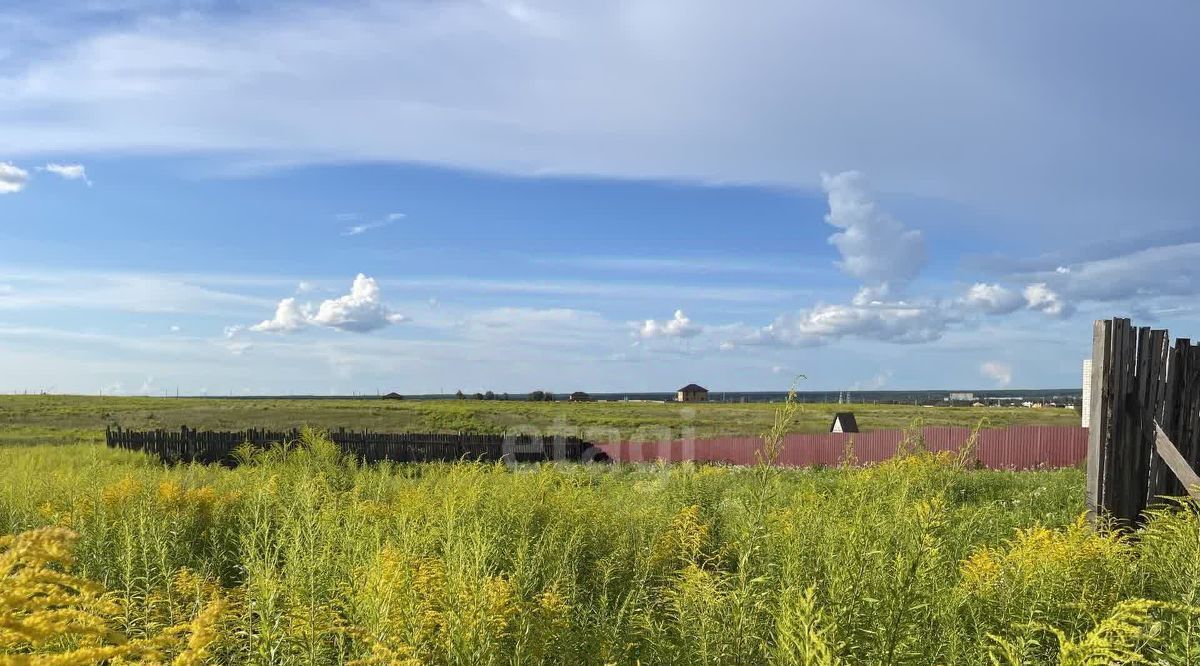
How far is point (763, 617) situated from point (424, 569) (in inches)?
54.1

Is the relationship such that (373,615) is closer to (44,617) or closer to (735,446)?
(44,617)

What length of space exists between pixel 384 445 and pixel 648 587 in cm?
1910

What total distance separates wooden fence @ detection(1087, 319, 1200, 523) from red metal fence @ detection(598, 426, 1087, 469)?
11.1 m

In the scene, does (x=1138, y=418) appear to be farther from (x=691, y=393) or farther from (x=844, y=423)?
(x=691, y=393)

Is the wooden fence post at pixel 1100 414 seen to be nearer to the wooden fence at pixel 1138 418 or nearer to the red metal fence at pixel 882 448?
the wooden fence at pixel 1138 418

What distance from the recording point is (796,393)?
3613 millimetres

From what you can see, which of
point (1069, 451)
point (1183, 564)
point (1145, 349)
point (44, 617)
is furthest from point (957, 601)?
point (1069, 451)

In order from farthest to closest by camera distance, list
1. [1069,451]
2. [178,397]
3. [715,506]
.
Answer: [178,397] → [1069,451] → [715,506]

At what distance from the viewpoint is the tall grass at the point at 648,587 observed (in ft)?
8.59

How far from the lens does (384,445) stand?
883 inches

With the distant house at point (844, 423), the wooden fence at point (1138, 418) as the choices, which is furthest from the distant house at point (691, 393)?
the wooden fence at point (1138, 418)

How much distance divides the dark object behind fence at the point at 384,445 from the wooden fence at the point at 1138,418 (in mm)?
14784

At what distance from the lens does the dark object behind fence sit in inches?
827

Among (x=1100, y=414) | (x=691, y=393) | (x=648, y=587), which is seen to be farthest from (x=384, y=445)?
(x=691, y=393)
